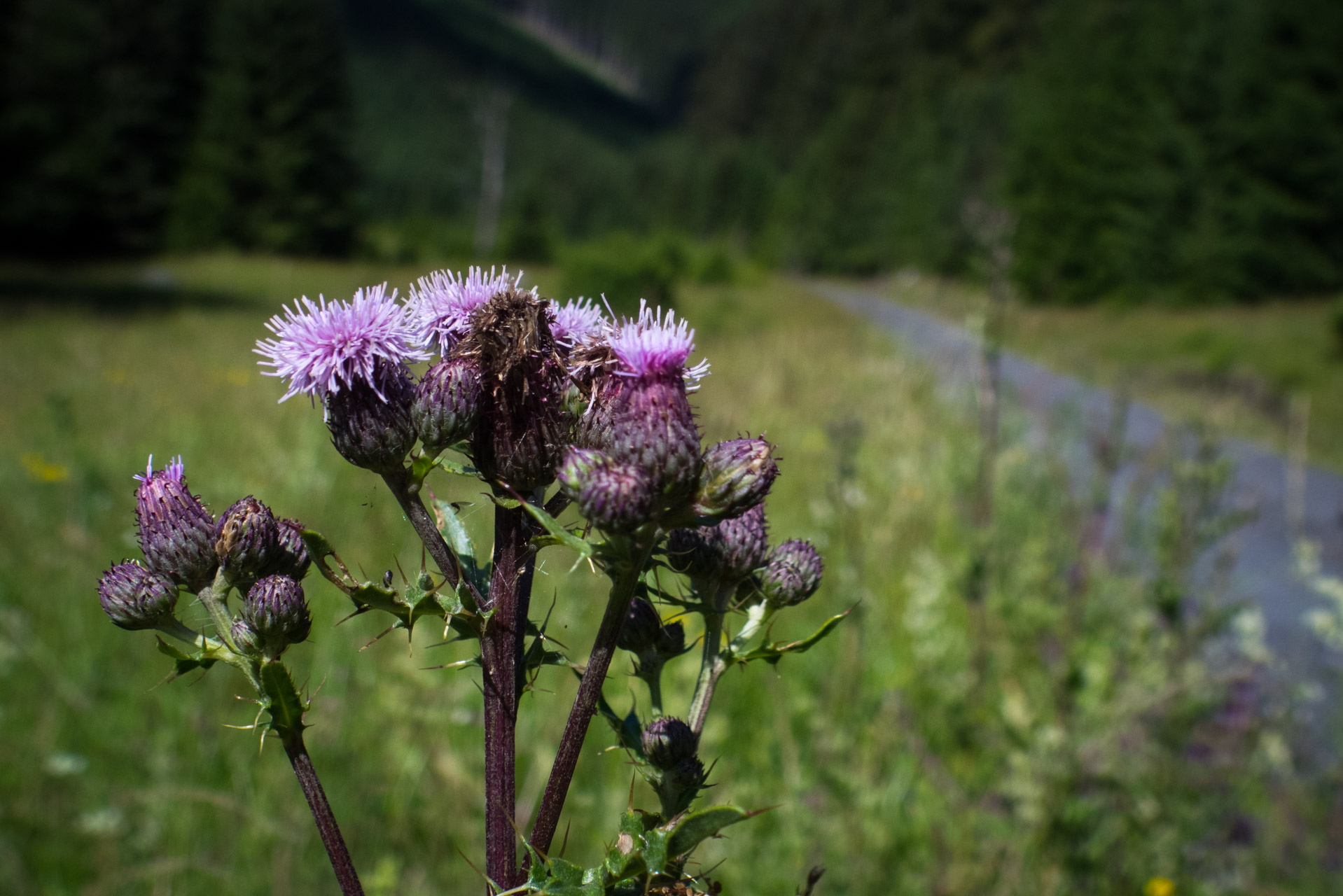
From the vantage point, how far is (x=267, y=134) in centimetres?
3503

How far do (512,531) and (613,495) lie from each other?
15 cm

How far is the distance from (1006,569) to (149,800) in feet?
11.2

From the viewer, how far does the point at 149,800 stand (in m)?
2.71

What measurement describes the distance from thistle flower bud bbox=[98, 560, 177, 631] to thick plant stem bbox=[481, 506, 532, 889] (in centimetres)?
38

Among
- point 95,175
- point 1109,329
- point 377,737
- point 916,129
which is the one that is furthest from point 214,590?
point 916,129

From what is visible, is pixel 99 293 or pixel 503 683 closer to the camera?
pixel 503 683

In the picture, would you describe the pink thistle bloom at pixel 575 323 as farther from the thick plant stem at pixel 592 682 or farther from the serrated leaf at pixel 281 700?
the serrated leaf at pixel 281 700

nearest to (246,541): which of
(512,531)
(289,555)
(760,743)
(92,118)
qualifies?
(289,555)

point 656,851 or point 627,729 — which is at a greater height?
point 627,729

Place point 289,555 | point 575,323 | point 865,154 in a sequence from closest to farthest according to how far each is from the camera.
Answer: point 289,555 → point 575,323 → point 865,154

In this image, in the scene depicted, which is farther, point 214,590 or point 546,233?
point 546,233

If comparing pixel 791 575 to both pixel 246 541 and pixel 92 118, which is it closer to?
pixel 246 541

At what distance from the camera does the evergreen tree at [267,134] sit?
3381 centimetres

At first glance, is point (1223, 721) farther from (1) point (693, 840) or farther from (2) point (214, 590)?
(2) point (214, 590)
